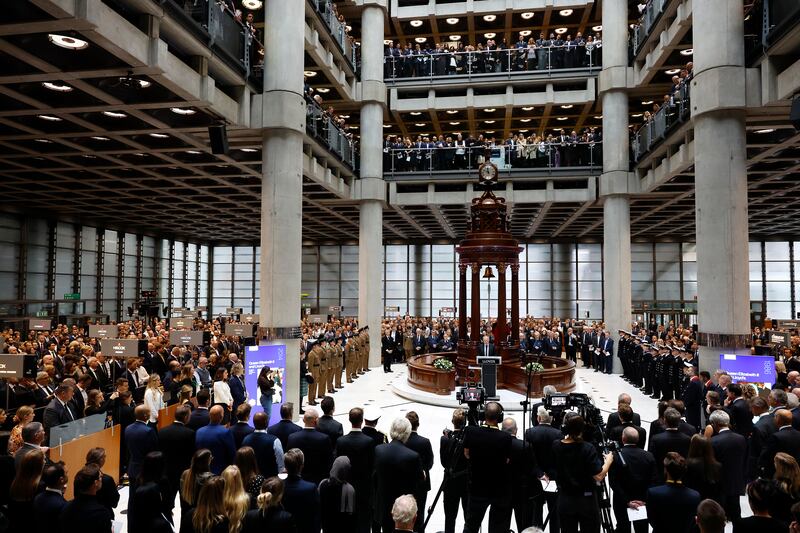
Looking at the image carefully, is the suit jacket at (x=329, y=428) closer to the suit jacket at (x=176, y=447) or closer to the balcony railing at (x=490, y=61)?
the suit jacket at (x=176, y=447)

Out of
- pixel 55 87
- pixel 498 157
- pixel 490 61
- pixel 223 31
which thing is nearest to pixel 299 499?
pixel 55 87

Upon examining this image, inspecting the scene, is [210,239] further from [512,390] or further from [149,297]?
[512,390]

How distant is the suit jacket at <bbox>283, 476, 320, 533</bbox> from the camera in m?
5.07

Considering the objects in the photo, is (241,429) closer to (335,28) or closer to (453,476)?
(453,476)

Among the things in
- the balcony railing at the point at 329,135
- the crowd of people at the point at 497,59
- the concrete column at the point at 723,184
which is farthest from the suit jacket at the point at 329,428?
the crowd of people at the point at 497,59

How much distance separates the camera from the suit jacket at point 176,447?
6742mm

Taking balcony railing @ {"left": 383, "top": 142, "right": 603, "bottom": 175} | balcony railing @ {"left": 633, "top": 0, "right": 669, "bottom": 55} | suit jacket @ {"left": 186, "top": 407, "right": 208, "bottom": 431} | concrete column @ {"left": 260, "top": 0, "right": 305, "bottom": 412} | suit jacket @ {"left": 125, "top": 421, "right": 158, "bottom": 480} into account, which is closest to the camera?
suit jacket @ {"left": 125, "top": 421, "right": 158, "bottom": 480}

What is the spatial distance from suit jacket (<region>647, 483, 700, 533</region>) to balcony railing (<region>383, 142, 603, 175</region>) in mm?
21009

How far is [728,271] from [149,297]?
3020cm

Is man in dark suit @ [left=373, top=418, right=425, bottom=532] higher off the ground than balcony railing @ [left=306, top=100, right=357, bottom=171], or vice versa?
balcony railing @ [left=306, top=100, right=357, bottom=171]

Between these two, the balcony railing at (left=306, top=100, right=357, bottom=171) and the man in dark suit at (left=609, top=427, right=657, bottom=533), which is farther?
the balcony railing at (left=306, top=100, right=357, bottom=171)

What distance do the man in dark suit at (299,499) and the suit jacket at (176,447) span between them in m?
2.25

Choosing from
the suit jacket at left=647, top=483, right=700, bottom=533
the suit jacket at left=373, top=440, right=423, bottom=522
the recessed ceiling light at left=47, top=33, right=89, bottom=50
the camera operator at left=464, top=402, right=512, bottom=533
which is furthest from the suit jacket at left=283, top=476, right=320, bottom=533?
the recessed ceiling light at left=47, top=33, right=89, bottom=50

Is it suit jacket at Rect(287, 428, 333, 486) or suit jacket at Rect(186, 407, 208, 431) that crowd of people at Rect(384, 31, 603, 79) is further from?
suit jacket at Rect(287, 428, 333, 486)
